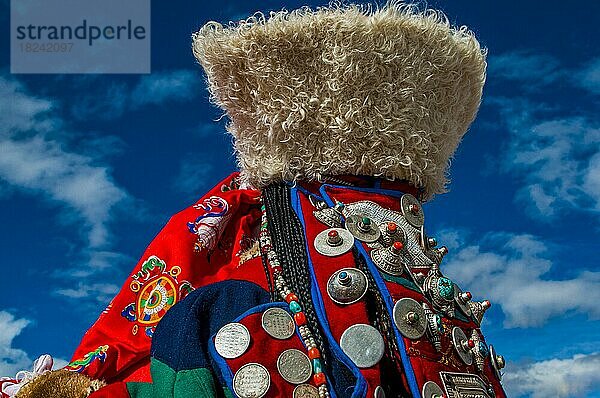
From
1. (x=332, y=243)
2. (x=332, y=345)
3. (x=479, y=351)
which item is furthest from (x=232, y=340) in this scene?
(x=479, y=351)

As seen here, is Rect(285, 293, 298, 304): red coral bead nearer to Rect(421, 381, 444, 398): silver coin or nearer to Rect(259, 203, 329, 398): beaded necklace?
Rect(259, 203, 329, 398): beaded necklace

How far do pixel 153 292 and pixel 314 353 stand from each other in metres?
0.50

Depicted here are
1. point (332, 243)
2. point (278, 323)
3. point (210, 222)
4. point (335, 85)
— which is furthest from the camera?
point (210, 222)

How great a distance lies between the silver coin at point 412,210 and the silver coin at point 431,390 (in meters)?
0.40

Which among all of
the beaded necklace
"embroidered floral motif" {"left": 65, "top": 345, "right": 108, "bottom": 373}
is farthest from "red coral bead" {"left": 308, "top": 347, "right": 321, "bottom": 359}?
"embroidered floral motif" {"left": 65, "top": 345, "right": 108, "bottom": 373}

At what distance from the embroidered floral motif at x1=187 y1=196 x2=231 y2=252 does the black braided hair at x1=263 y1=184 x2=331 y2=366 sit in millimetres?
141

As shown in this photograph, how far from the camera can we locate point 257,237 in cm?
183

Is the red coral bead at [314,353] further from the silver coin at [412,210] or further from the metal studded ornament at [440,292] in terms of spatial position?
the silver coin at [412,210]

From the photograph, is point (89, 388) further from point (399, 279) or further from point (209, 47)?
point (209, 47)

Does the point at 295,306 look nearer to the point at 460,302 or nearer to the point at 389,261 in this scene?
the point at 389,261

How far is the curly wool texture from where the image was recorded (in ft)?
5.38

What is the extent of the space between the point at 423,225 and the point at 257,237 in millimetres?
396

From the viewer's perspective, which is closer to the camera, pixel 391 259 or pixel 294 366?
pixel 294 366

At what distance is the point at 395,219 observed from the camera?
1.65 meters
